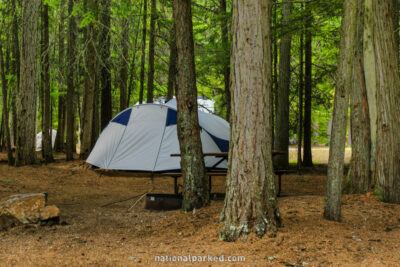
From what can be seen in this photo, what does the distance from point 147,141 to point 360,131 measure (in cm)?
514

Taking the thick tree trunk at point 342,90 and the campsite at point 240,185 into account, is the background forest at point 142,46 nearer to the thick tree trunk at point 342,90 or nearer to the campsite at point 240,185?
the campsite at point 240,185

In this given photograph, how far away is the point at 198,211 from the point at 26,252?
2.34 metres

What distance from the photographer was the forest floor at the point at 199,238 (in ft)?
11.8

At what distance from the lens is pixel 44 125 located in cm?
1269

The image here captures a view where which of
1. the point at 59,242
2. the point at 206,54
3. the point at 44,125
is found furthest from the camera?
the point at 206,54

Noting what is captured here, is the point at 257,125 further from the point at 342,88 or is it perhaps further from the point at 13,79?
the point at 13,79

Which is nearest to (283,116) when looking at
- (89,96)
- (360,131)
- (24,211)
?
(360,131)

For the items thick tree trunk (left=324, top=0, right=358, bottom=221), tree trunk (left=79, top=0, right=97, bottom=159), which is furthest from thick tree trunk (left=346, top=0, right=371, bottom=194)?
tree trunk (left=79, top=0, right=97, bottom=159)

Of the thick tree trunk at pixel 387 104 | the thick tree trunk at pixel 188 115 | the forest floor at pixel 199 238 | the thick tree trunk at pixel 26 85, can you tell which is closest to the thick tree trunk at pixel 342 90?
the forest floor at pixel 199 238

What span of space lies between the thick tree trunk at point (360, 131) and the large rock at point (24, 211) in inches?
184

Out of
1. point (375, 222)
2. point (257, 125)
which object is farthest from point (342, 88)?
point (375, 222)

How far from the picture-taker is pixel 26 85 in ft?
38.0

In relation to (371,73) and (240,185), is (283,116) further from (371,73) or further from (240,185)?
(240,185)

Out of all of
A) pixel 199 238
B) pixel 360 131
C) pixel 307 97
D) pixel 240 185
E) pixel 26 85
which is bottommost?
pixel 199 238
